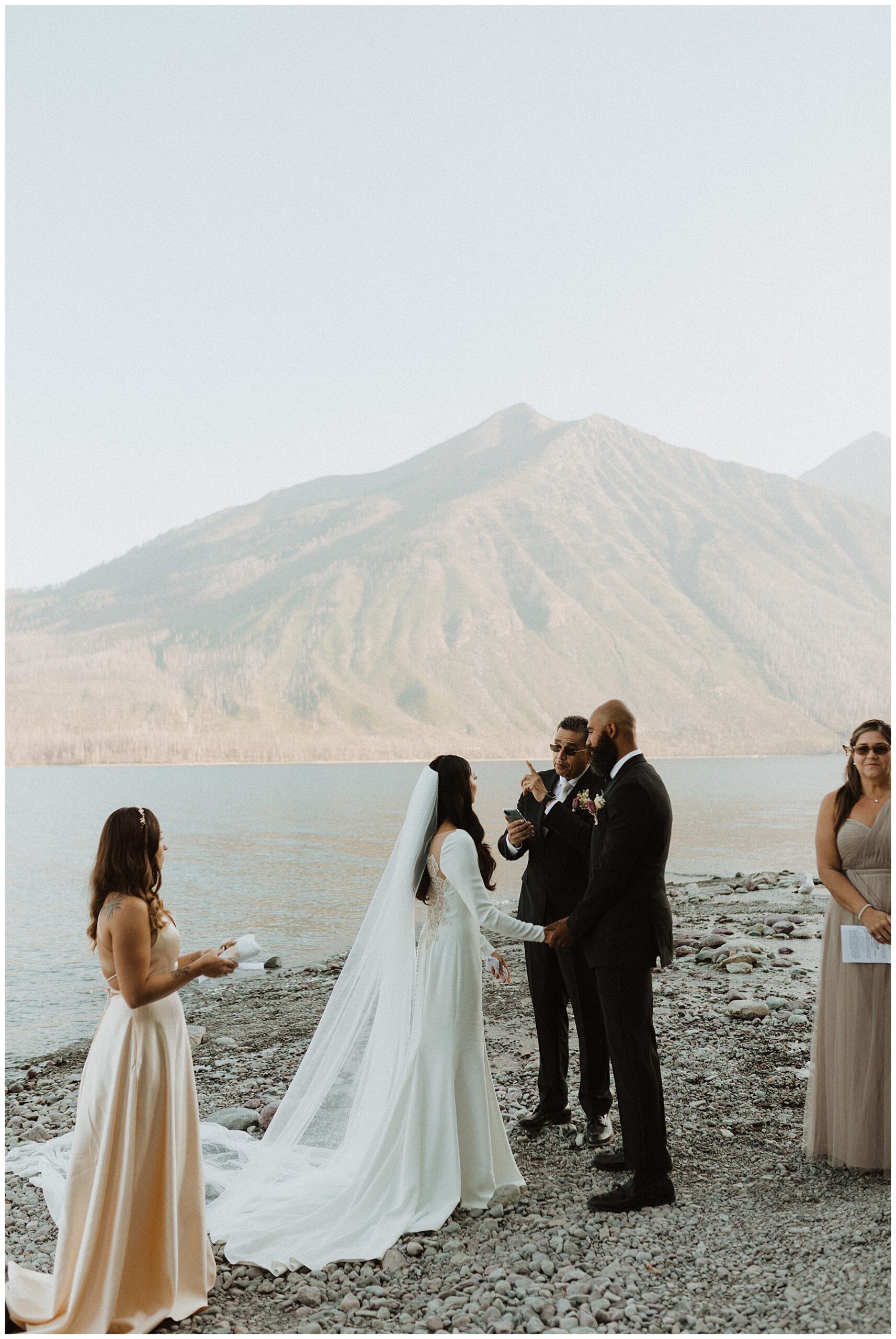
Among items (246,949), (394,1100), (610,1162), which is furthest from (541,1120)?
(246,949)

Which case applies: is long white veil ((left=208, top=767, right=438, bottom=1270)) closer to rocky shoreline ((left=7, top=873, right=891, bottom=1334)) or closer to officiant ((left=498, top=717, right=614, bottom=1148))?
rocky shoreline ((left=7, top=873, right=891, bottom=1334))

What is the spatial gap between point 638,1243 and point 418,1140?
1.19m

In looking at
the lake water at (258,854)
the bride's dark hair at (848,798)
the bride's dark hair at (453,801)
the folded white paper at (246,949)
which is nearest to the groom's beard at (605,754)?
the bride's dark hair at (453,801)

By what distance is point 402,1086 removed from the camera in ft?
17.7

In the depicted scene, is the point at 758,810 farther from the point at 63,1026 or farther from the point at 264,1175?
the point at 264,1175

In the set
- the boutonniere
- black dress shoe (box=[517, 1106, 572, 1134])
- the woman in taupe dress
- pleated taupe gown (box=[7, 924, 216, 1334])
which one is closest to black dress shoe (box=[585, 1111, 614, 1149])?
black dress shoe (box=[517, 1106, 572, 1134])

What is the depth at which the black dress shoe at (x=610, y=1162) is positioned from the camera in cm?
598

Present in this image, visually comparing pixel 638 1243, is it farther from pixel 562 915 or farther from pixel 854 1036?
pixel 562 915

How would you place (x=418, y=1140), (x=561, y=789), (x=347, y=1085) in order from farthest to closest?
(x=561, y=789)
(x=347, y=1085)
(x=418, y=1140)

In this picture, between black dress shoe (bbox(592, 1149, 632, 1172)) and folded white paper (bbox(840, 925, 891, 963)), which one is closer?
folded white paper (bbox(840, 925, 891, 963))

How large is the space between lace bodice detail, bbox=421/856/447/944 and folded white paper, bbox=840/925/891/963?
87.9 inches

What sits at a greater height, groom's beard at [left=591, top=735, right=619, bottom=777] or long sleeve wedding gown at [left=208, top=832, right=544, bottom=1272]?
groom's beard at [left=591, top=735, right=619, bottom=777]

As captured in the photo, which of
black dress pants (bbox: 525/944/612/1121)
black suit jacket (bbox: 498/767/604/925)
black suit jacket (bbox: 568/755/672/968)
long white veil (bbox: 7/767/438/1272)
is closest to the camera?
long white veil (bbox: 7/767/438/1272)

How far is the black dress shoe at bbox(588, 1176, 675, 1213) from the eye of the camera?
17.6 ft
